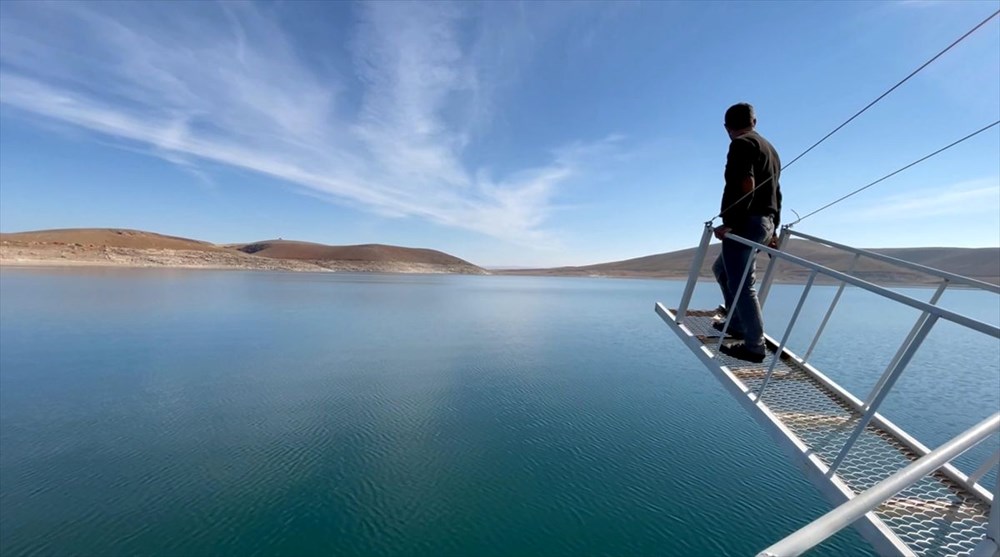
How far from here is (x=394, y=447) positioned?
8094mm

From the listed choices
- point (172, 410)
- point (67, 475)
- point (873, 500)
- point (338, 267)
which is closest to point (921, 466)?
point (873, 500)

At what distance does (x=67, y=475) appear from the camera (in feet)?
22.2

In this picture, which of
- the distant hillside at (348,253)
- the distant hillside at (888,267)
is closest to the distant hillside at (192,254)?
the distant hillside at (348,253)

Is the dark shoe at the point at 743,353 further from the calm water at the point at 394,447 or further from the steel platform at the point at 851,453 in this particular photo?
the calm water at the point at 394,447

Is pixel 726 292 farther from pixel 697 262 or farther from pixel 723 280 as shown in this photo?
pixel 697 262

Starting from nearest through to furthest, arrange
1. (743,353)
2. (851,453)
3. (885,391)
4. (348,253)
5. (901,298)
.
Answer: (901,298) → (885,391) → (851,453) → (743,353) → (348,253)

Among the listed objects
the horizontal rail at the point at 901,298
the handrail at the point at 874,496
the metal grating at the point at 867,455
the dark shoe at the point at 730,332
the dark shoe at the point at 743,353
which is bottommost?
the metal grating at the point at 867,455

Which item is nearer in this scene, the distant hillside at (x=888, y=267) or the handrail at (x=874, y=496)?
the handrail at (x=874, y=496)

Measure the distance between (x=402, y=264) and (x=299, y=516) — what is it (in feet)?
374

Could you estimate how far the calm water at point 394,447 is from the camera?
18.8 feet

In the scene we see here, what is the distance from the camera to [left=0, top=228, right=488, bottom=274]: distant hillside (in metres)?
65.6

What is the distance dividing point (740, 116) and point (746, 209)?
0.86m

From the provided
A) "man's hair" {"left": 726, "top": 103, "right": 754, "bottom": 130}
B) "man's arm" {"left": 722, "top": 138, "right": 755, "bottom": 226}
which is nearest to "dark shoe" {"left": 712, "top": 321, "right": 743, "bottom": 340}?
"man's arm" {"left": 722, "top": 138, "right": 755, "bottom": 226}

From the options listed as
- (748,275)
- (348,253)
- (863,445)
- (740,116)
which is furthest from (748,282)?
(348,253)
